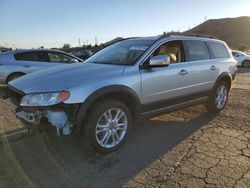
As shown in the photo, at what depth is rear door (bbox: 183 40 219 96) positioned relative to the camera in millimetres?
5309

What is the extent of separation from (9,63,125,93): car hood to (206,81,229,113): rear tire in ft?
9.05

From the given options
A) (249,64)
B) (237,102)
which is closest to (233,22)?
(249,64)

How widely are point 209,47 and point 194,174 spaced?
3338mm

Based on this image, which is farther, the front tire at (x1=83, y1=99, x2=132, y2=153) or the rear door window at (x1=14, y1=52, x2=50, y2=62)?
the rear door window at (x1=14, y1=52, x2=50, y2=62)

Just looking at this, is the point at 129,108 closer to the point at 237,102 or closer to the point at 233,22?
the point at 237,102

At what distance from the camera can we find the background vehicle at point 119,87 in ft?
11.7

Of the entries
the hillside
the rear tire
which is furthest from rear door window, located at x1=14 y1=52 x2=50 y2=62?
the hillside

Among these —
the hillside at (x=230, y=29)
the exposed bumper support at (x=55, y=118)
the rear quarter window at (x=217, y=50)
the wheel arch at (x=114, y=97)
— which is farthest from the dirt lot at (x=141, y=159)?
the hillside at (x=230, y=29)

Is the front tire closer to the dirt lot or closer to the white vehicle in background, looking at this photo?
the dirt lot

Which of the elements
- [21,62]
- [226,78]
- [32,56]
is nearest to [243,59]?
[226,78]

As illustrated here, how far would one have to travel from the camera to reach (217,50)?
619 centimetres

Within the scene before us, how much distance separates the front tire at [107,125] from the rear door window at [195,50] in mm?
1922

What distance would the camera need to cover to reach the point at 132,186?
319 cm

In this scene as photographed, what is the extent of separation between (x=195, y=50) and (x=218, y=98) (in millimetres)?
1438
